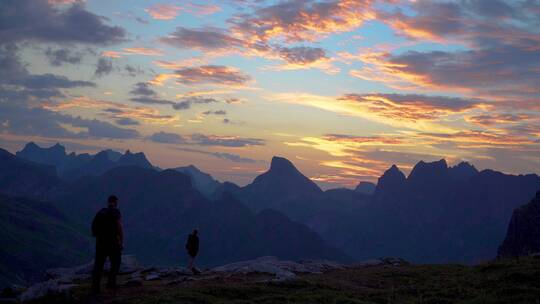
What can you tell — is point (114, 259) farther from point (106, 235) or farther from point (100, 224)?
point (100, 224)

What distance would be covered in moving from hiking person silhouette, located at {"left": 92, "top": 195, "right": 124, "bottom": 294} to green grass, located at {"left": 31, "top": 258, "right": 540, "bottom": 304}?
111cm

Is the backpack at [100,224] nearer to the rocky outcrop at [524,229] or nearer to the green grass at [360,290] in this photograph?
the green grass at [360,290]

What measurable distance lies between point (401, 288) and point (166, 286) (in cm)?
1238

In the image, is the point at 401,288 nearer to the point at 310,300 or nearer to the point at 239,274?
the point at 310,300

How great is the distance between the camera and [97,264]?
20469 millimetres

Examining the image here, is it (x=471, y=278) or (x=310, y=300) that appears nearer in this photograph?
(x=310, y=300)

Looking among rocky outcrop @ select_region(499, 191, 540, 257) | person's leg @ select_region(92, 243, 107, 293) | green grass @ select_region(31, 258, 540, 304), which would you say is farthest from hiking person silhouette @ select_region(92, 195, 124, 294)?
rocky outcrop @ select_region(499, 191, 540, 257)

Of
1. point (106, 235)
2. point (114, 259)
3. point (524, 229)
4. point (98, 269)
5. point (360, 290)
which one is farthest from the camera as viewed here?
point (524, 229)

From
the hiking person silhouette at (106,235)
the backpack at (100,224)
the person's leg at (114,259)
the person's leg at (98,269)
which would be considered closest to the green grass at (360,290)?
the person's leg at (98,269)

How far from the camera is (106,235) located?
20.7 metres

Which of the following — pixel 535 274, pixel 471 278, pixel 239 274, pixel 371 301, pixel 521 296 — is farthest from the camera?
pixel 239 274

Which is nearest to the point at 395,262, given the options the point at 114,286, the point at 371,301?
the point at 371,301

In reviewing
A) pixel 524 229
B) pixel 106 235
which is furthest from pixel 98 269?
pixel 524 229

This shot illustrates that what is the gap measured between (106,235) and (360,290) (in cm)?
1318
